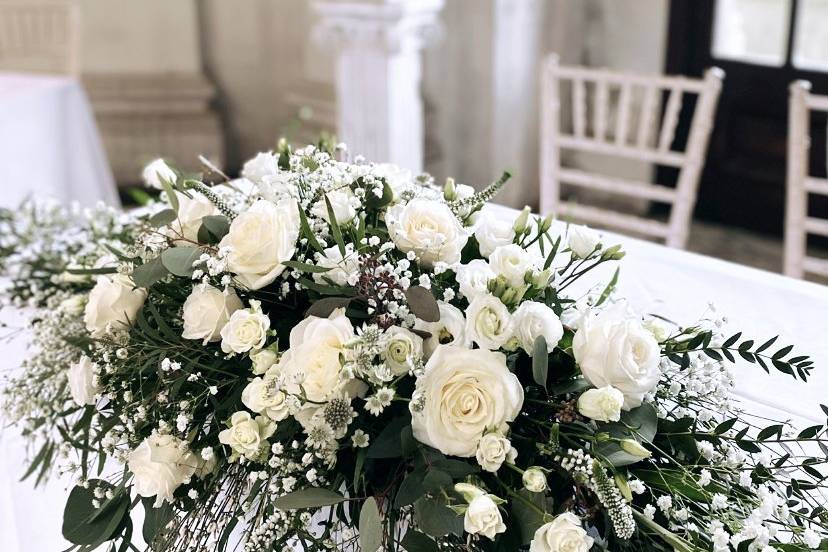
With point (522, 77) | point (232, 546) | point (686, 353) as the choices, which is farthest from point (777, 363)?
point (522, 77)

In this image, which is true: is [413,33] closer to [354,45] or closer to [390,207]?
[354,45]

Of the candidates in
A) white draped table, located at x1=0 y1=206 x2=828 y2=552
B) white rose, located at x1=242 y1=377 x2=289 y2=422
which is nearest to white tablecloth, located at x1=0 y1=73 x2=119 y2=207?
white draped table, located at x1=0 y1=206 x2=828 y2=552

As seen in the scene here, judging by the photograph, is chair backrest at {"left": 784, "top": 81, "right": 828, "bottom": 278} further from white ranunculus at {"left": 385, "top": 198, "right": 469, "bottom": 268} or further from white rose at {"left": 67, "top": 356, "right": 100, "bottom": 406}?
white rose at {"left": 67, "top": 356, "right": 100, "bottom": 406}

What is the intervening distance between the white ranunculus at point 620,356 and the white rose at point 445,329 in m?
0.10

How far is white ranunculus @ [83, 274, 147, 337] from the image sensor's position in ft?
3.16

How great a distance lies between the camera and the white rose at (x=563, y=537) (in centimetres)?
70

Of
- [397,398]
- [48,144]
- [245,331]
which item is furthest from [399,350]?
[48,144]

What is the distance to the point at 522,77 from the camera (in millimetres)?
3973

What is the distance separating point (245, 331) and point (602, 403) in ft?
1.05

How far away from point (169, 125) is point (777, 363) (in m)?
4.14

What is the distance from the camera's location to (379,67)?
3201 millimetres

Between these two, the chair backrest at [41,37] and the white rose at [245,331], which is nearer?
the white rose at [245,331]

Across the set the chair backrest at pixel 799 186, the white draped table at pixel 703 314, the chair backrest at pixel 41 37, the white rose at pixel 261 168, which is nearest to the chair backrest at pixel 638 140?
the chair backrest at pixel 799 186

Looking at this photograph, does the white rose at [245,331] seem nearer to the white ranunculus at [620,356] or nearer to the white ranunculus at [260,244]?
the white ranunculus at [260,244]
